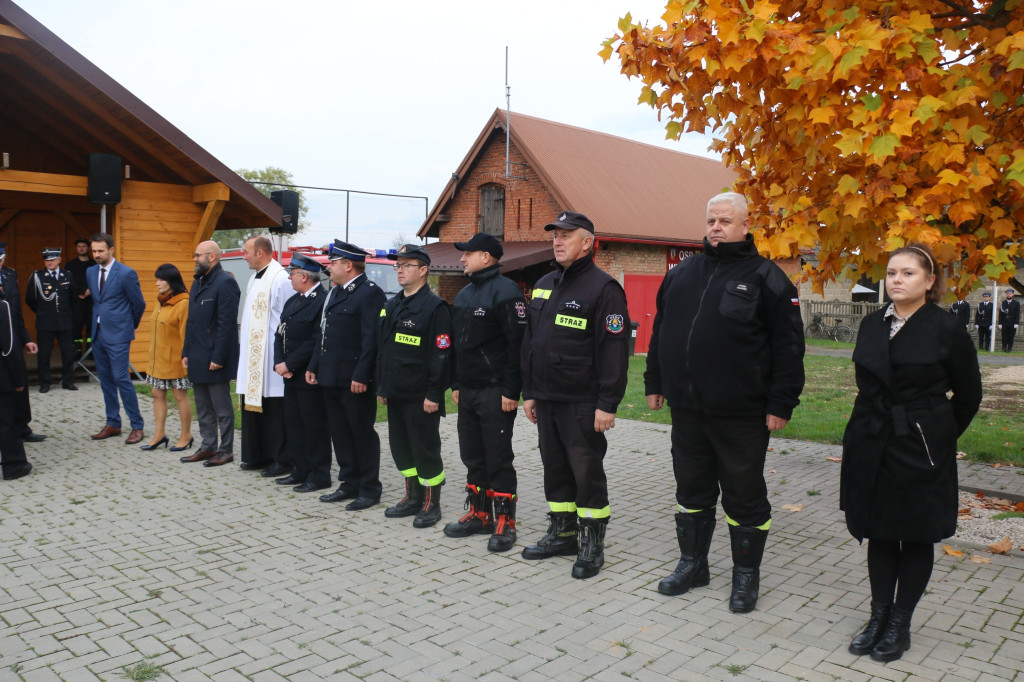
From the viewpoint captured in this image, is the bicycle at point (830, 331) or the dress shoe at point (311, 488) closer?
the dress shoe at point (311, 488)

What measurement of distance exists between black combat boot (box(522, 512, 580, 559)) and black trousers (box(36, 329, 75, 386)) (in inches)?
396

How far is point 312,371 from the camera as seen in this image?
22.4 feet

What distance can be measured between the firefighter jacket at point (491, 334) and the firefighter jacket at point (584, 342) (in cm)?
40

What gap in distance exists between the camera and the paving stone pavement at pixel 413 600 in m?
3.82

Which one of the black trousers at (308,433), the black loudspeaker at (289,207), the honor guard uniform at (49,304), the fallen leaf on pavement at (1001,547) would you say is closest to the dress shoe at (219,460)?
the black trousers at (308,433)

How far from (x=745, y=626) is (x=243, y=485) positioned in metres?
4.77

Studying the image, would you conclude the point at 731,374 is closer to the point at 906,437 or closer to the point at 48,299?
the point at 906,437

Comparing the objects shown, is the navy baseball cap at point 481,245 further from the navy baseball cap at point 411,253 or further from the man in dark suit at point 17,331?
the man in dark suit at point 17,331

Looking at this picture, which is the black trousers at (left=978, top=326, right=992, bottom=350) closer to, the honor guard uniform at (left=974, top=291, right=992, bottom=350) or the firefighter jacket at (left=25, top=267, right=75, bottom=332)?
the honor guard uniform at (left=974, top=291, right=992, bottom=350)

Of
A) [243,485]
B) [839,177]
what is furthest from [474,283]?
[243,485]

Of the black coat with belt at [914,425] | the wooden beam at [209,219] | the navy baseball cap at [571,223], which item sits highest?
the wooden beam at [209,219]

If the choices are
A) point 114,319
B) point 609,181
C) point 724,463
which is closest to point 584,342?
point 724,463

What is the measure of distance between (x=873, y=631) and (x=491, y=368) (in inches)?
110

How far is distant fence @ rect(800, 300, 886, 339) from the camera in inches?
1204
